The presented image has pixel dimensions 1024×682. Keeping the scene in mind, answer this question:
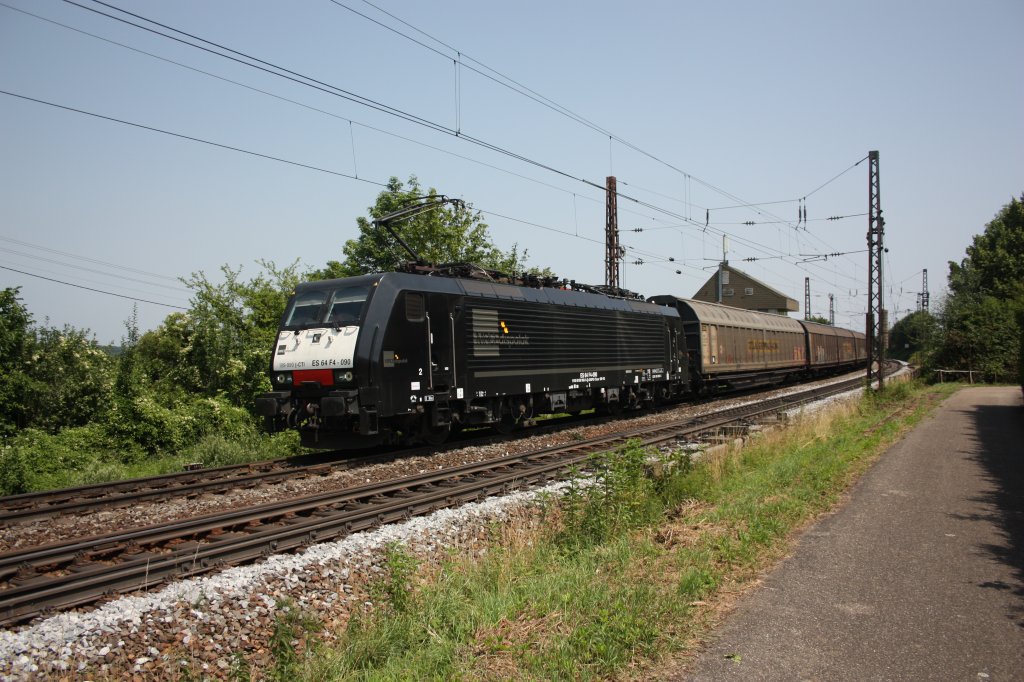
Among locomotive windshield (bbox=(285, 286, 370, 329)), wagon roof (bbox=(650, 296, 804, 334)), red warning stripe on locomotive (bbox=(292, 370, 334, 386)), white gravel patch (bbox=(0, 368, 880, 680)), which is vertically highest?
wagon roof (bbox=(650, 296, 804, 334))

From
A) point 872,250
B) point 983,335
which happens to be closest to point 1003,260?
point 983,335

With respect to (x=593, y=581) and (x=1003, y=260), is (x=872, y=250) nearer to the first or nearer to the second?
(x=593, y=581)

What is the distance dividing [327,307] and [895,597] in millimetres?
10187

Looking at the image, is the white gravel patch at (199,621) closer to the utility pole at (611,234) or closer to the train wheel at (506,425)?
the train wheel at (506,425)

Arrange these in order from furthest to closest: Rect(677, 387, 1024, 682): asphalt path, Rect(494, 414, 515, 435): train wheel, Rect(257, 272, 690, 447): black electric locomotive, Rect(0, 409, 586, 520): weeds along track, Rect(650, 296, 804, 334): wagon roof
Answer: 1. Rect(650, 296, 804, 334): wagon roof
2. Rect(494, 414, 515, 435): train wheel
3. Rect(257, 272, 690, 447): black electric locomotive
4. Rect(0, 409, 586, 520): weeds along track
5. Rect(677, 387, 1024, 682): asphalt path

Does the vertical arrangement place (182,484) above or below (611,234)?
below

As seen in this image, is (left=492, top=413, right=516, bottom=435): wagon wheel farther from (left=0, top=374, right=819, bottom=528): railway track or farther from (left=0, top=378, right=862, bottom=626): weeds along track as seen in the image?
(left=0, top=378, right=862, bottom=626): weeds along track

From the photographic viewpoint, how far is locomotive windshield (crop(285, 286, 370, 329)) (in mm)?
12492

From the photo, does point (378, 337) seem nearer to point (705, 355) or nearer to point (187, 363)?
point (187, 363)

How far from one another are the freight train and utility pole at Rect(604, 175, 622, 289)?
595 centimetres

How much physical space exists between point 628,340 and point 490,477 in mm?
10186

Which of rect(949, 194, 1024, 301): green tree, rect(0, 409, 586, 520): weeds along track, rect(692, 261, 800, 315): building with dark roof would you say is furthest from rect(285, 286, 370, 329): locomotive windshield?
rect(692, 261, 800, 315): building with dark roof

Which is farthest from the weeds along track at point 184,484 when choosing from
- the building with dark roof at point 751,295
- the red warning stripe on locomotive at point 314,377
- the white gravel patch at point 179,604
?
the building with dark roof at point 751,295

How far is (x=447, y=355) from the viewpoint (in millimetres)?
13648
